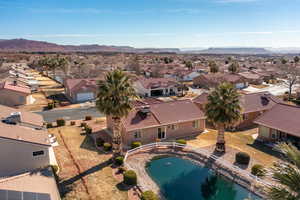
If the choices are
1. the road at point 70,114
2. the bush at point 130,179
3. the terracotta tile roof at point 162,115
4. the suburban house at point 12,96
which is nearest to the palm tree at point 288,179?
the bush at point 130,179

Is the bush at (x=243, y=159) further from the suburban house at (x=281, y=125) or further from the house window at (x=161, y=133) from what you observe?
the house window at (x=161, y=133)

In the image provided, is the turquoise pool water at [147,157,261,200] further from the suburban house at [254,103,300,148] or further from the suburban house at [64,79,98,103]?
the suburban house at [64,79,98,103]

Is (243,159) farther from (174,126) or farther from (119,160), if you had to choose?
(119,160)

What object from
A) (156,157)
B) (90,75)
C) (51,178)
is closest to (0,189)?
(51,178)

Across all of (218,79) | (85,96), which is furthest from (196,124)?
(218,79)

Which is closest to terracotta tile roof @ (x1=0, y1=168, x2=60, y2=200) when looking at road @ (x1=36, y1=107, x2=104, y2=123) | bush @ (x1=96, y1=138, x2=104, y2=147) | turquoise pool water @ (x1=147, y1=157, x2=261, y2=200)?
bush @ (x1=96, y1=138, x2=104, y2=147)

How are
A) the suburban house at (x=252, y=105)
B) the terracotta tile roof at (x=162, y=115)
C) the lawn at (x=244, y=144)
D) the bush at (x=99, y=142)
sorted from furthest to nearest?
the suburban house at (x=252, y=105)
the terracotta tile roof at (x=162, y=115)
the bush at (x=99, y=142)
the lawn at (x=244, y=144)

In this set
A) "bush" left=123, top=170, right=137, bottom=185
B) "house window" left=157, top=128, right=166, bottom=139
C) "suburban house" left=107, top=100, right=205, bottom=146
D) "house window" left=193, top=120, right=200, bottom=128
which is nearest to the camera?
"bush" left=123, top=170, right=137, bottom=185
